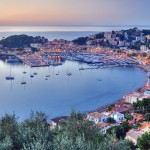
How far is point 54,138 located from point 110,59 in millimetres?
21843

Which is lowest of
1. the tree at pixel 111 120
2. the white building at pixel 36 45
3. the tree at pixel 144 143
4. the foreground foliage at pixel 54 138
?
the tree at pixel 111 120

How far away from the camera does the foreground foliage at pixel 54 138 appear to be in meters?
2.26

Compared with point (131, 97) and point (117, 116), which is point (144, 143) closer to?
point (117, 116)

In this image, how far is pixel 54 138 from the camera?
271 centimetres

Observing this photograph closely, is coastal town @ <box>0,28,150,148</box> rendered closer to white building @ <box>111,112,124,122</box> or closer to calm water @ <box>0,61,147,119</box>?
white building @ <box>111,112,124,122</box>

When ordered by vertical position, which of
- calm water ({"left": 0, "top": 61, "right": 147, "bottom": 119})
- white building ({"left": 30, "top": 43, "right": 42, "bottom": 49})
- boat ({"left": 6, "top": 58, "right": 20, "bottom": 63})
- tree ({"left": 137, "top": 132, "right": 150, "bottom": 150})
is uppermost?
tree ({"left": 137, "top": 132, "right": 150, "bottom": 150})

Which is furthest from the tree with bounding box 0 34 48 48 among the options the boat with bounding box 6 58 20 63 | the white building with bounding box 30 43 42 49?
the boat with bounding box 6 58 20 63

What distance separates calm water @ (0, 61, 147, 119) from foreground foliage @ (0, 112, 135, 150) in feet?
22.8

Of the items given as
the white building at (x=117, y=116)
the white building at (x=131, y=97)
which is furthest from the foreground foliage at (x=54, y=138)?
the white building at (x=131, y=97)

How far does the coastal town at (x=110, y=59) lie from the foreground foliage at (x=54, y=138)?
284mm

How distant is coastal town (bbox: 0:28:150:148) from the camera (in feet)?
25.5

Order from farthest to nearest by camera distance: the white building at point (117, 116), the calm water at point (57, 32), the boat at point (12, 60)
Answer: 1. the calm water at point (57, 32)
2. the boat at point (12, 60)
3. the white building at point (117, 116)

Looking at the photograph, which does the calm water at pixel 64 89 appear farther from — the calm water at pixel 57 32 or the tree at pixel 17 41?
the calm water at pixel 57 32

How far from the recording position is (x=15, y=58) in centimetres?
2602
